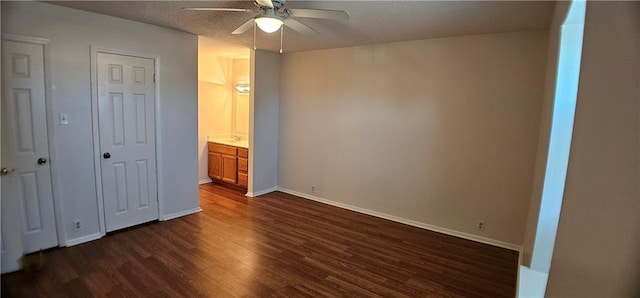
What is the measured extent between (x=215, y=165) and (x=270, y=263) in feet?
10.8

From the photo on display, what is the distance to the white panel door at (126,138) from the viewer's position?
3.37 m

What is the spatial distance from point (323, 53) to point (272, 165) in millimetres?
2033

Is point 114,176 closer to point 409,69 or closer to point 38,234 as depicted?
point 38,234

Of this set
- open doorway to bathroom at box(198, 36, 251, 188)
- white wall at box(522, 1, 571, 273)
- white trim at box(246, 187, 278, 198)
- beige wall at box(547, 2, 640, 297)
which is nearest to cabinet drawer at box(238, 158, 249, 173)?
open doorway to bathroom at box(198, 36, 251, 188)

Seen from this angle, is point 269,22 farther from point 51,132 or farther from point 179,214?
point 179,214

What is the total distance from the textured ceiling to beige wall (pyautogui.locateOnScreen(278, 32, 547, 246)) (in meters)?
0.30

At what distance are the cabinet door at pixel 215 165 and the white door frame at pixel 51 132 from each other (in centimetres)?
274

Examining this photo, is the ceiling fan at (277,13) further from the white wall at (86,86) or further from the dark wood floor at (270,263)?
the dark wood floor at (270,263)

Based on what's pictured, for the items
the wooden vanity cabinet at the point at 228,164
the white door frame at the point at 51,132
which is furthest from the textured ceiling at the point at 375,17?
the wooden vanity cabinet at the point at 228,164

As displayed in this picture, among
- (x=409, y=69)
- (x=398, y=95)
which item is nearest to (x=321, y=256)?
(x=398, y=95)

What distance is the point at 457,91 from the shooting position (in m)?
3.67

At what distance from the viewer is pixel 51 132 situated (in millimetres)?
2988

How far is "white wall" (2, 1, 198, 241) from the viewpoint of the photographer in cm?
293

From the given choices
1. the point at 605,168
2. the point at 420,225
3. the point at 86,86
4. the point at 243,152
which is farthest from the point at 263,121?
the point at 605,168
